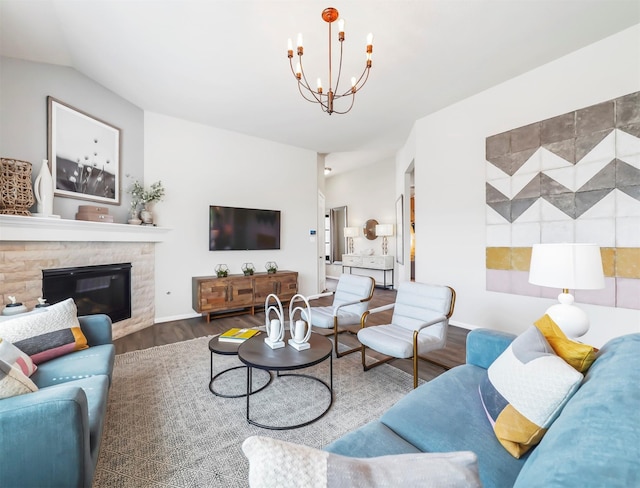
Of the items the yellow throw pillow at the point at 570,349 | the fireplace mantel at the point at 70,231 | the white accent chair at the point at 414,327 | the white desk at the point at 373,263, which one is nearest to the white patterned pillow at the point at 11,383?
the fireplace mantel at the point at 70,231

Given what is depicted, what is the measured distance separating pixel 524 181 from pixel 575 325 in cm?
209

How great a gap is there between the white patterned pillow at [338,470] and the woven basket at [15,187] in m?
3.44

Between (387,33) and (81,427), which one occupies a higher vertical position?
(387,33)

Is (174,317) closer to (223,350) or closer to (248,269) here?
(248,269)

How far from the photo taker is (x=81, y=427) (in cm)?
113

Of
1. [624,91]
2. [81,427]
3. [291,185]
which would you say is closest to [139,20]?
[81,427]

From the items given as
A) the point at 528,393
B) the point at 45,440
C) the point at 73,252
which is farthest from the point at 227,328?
the point at 528,393

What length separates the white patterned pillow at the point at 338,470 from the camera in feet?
1.62

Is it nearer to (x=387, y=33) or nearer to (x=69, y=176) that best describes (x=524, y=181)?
(x=387, y=33)

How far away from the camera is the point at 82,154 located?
342 cm

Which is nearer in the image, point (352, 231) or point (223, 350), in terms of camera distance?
point (223, 350)

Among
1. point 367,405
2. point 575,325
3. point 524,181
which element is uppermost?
point 524,181

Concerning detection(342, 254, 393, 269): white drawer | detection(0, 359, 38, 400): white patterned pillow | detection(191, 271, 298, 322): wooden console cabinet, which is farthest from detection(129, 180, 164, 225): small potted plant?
detection(342, 254, 393, 269): white drawer

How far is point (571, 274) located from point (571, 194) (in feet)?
5.63
